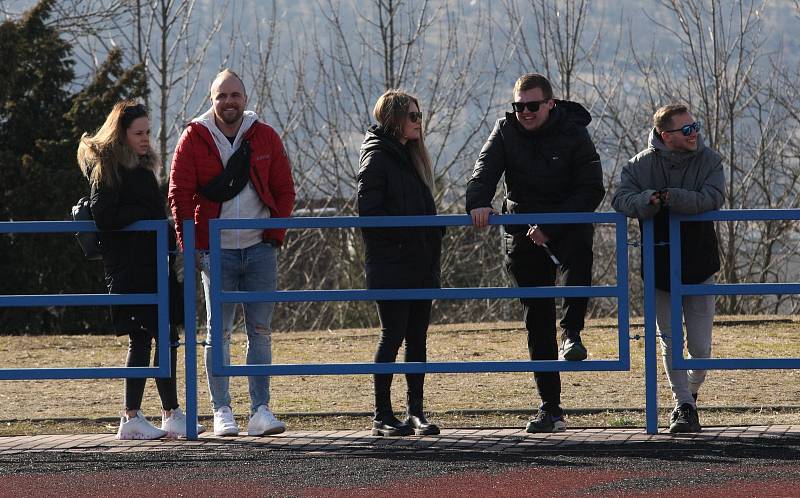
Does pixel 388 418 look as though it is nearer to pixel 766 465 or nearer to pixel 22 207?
pixel 766 465

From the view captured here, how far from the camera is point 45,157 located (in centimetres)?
2091

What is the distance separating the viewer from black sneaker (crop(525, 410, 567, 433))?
279 inches

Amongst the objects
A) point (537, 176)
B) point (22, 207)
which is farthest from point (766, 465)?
point (22, 207)

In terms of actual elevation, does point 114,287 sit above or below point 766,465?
above

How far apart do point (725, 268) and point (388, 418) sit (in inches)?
697

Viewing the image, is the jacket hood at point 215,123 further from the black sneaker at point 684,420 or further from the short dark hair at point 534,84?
the black sneaker at point 684,420

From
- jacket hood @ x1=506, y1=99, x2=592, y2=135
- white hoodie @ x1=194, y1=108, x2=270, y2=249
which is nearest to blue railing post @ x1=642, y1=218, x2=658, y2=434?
jacket hood @ x1=506, y1=99, x2=592, y2=135

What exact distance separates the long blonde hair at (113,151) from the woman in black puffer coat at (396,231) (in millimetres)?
1124

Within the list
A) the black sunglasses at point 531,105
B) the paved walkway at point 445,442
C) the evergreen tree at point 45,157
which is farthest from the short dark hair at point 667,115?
the evergreen tree at point 45,157

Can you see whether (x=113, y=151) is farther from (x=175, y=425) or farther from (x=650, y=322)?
(x=650, y=322)

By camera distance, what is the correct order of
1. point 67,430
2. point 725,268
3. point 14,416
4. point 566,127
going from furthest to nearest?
point 725,268
point 14,416
point 67,430
point 566,127

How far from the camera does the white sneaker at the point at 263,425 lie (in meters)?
7.09

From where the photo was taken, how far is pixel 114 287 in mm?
7133

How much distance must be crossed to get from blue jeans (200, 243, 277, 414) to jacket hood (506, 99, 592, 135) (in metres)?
1.42
